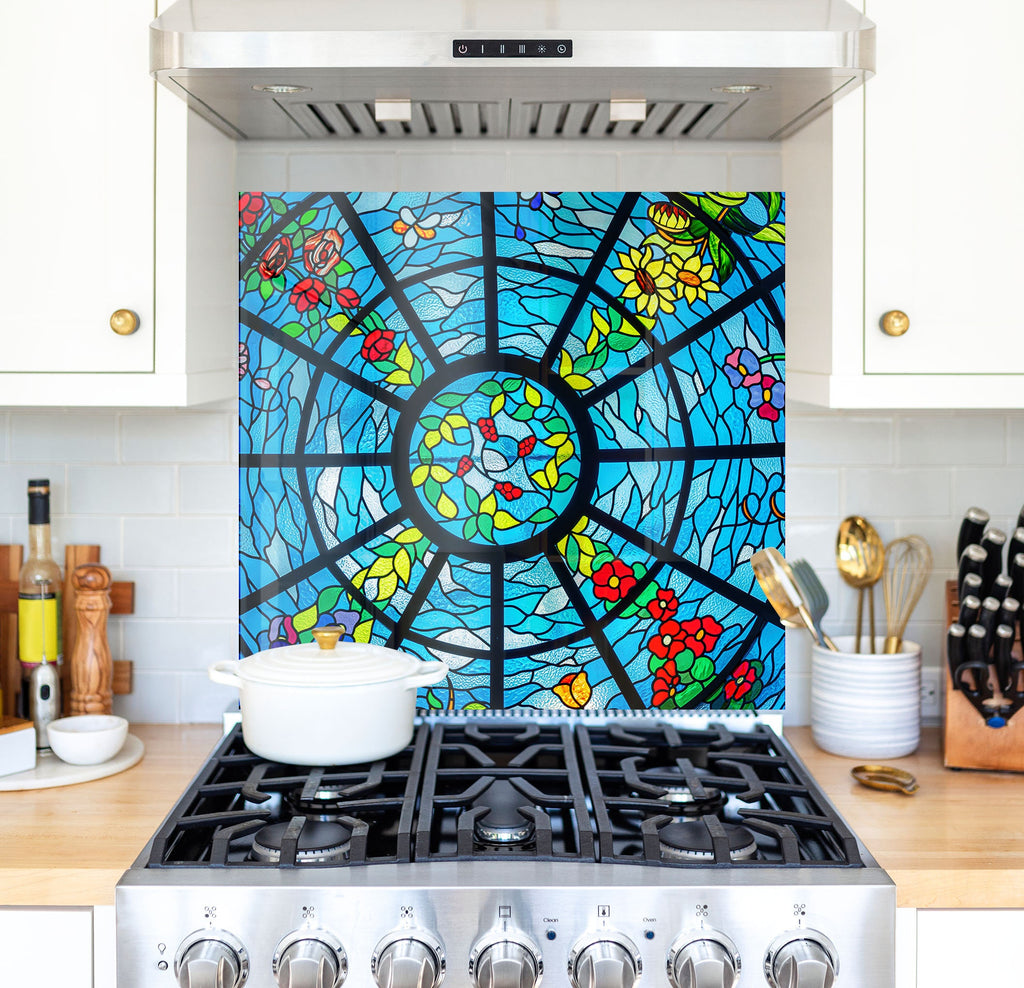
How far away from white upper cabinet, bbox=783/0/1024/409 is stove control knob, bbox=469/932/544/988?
900 millimetres

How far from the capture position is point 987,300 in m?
1.75

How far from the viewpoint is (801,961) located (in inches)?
57.2

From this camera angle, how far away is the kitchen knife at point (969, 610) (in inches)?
75.2

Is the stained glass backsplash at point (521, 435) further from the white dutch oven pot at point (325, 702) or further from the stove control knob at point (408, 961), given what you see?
the stove control knob at point (408, 961)

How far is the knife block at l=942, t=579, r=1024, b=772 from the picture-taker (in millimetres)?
1905

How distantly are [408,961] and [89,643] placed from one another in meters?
0.93

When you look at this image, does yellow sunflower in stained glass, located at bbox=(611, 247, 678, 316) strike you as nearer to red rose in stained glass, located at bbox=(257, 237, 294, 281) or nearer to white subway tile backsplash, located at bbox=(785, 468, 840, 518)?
white subway tile backsplash, located at bbox=(785, 468, 840, 518)

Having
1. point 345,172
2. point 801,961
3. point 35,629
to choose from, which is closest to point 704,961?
point 801,961

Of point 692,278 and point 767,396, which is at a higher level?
point 692,278

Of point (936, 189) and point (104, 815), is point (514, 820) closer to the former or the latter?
point (104, 815)

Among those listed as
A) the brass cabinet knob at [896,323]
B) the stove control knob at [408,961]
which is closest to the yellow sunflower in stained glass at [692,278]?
the brass cabinet knob at [896,323]

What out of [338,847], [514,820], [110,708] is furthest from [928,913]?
[110,708]

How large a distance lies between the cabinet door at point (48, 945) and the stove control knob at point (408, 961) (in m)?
0.39

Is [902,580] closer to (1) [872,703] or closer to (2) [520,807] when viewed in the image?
(1) [872,703]
